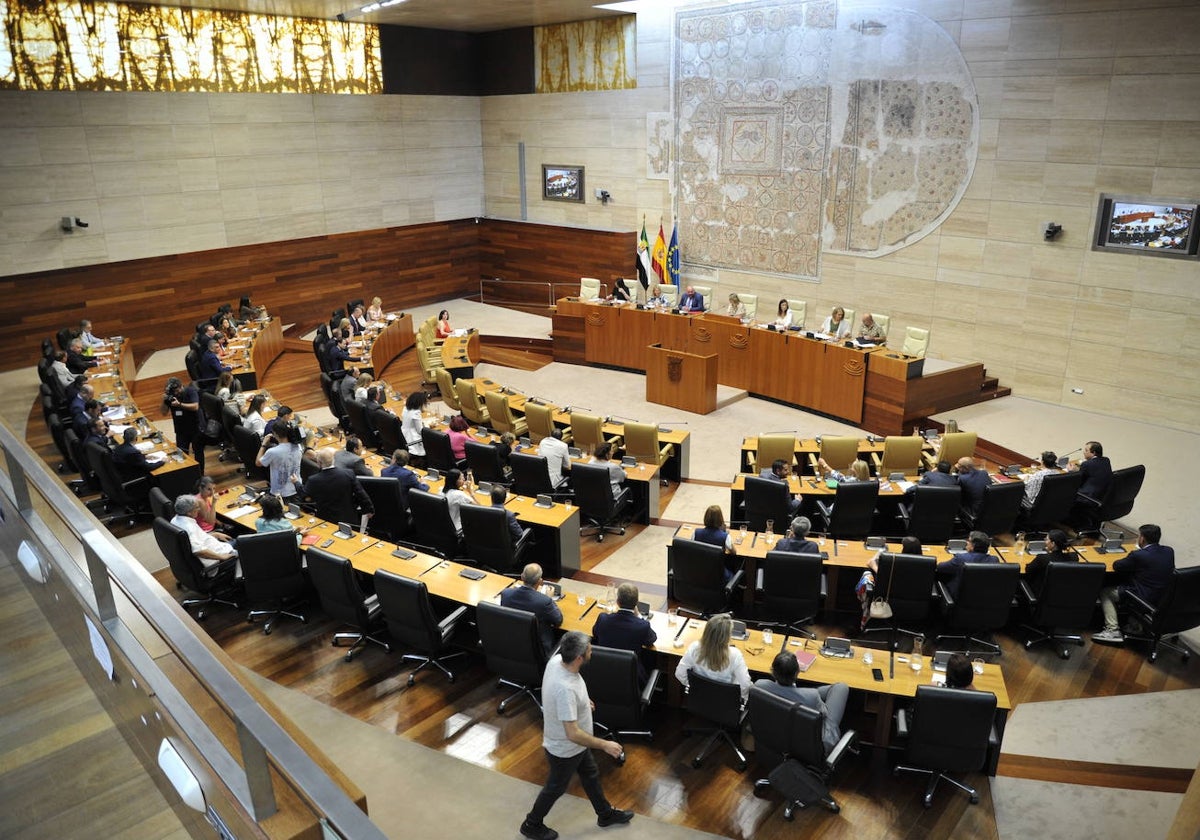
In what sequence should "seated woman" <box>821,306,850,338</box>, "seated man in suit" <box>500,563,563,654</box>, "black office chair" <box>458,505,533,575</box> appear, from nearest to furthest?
"seated man in suit" <box>500,563,563,654</box> → "black office chair" <box>458,505,533,575</box> → "seated woman" <box>821,306,850,338</box>

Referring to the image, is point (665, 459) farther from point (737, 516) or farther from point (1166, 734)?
point (1166, 734)

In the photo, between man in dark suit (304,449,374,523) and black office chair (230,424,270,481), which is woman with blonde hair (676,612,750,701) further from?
black office chair (230,424,270,481)

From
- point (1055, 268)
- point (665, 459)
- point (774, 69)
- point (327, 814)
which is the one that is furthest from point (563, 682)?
point (774, 69)

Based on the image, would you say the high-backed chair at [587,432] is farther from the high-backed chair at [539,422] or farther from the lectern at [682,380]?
the lectern at [682,380]

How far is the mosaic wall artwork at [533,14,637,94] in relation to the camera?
16.9 metres

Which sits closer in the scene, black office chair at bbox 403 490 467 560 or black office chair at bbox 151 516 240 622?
black office chair at bbox 151 516 240 622

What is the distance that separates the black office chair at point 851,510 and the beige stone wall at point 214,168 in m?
12.6

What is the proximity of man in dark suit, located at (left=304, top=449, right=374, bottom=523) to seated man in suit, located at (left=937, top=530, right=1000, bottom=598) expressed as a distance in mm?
5161

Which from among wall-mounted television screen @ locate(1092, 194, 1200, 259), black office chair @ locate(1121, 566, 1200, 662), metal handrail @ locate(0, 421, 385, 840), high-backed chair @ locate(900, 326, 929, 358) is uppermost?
wall-mounted television screen @ locate(1092, 194, 1200, 259)

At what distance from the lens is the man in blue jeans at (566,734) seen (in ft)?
14.3

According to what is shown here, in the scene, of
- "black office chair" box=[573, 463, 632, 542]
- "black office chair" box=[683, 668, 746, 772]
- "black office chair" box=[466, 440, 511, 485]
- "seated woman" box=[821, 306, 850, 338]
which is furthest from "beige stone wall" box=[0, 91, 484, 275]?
"black office chair" box=[683, 668, 746, 772]

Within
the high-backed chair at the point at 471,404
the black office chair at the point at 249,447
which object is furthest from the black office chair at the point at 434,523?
the high-backed chair at the point at 471,404

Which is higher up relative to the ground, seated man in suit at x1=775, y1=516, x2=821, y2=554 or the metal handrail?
the metal handrail

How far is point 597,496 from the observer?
8.58 metres
